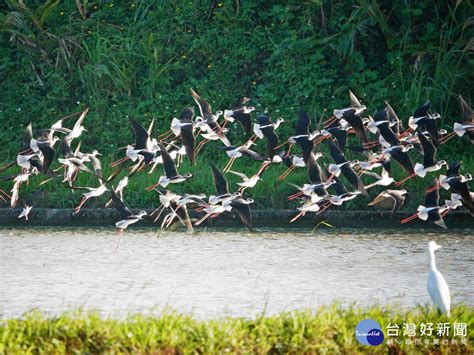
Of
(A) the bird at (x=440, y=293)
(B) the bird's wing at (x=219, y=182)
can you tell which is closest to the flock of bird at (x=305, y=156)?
(B) the bird's wing at (x=219, y=182)

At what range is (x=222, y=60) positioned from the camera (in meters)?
13.6

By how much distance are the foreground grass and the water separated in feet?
2.44

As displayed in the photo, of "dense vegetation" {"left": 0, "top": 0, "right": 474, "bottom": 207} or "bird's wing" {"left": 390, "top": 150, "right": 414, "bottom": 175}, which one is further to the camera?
"dense vegetation" {"left": 0, "top": 0, "right": 474, "bottom": 207}

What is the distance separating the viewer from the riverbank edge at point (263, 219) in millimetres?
9391

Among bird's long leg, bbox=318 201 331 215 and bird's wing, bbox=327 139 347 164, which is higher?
bird's wing, bbox=327 139 347 164

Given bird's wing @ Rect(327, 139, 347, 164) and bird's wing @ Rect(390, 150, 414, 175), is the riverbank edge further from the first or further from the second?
bird's wing @ Rect(327, 139, 347, 164)

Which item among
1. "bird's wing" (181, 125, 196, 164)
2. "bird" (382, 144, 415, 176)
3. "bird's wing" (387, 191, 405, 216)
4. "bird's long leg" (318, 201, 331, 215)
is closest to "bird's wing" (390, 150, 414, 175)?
"bird" (382, 144, 415, 176)

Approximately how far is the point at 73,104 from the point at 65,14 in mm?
1390

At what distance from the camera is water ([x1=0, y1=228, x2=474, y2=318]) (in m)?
6.16

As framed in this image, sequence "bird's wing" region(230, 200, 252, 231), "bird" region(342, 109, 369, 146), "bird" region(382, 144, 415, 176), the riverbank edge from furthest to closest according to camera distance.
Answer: the riverbank edge
"bird" region(342, 109, 369, 146)
"bird" region(382, 144, 415, 176)
"bird's wing" region(230, 200, 252, 231)

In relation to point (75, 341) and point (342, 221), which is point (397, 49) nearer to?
point (342, 221)

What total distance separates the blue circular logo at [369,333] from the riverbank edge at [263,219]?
15.5ft

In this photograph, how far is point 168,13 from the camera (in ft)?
45.4

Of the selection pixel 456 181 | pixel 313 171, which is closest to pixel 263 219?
pixel 313 171
